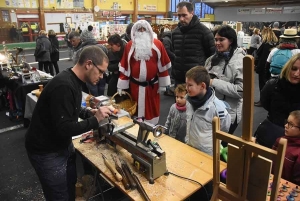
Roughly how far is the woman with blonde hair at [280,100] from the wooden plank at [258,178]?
3.18ft

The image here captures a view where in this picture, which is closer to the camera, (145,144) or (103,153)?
(145,144)

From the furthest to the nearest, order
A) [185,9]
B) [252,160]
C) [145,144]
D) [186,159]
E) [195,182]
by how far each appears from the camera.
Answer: [185,9], [186,159], [145,144], [195,182], [252,160]

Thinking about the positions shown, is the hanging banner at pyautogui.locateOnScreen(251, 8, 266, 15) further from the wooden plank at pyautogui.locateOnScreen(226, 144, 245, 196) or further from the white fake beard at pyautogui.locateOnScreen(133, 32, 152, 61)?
the wooden plank at pyautogui.locateOnScreen(226, 144, 245, 196)

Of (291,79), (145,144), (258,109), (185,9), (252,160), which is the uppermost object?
(185,9)

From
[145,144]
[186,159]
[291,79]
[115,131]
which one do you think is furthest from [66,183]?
[291,79]

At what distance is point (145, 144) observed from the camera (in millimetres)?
1632

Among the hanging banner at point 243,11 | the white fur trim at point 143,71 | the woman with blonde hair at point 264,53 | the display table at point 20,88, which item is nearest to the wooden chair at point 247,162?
the white fur trim at point 143,71

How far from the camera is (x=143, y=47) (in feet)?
9.18

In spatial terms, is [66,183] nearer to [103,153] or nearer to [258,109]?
[103,153]

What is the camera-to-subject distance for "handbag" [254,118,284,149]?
75.3 inches

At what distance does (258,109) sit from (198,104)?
10.6 ft

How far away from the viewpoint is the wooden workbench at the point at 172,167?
144 cm

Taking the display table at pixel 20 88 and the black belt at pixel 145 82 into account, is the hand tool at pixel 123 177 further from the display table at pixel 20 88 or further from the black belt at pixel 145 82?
the display table at pixel 20 88

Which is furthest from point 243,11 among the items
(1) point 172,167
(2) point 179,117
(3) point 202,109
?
(1) point 172,167
